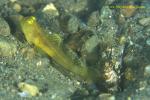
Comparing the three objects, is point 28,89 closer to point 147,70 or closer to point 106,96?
point 106,96

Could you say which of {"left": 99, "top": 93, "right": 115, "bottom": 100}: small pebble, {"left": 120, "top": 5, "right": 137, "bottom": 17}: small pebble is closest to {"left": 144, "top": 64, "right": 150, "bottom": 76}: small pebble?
{"left": 99, "top": 93, "right": 115, "bottom": 100}: small pebble

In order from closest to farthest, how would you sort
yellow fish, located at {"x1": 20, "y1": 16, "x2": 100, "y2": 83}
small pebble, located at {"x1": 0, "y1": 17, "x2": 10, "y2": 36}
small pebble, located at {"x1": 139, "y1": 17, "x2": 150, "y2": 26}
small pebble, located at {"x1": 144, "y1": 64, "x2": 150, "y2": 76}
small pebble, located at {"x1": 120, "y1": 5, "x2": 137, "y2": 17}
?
small pebble, located at {"x1": 144, "y1": 64, "x2": 150, "y2": 76}
yellow fish, located at {"x1": 20, "y1": 16, "x2": 100, "y2": 83}
small pebble, located at {"x1": 0, "y1": 17, "x2": 10, "y2": 36}
small pebble, located at {"x1": 139, "y1": 17, "x2": 150, "y2": 26}
small pebble, located at {"x1": 120, "y1": 5, "x2": 137, "y2": 17}

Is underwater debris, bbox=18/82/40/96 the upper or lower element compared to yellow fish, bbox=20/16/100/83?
lower

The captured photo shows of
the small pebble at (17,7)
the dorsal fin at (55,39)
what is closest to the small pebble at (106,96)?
the dorsal fin at (55,39)

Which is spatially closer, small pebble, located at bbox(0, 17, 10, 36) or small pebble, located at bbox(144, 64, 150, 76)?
small pebble, located at bbox(144, 64, 150, 76)

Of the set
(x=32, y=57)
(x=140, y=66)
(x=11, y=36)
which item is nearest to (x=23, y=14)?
(x=11, y=36)

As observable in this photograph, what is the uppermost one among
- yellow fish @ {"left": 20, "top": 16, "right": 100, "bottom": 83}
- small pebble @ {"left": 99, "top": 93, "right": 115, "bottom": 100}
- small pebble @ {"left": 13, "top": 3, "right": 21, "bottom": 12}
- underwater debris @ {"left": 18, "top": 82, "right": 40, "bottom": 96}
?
small pebble @ {"left": 13, "top": 3, "right": 21, "bottom": 12}

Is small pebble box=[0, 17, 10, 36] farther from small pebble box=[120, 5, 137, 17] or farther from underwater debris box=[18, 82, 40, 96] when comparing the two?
small pebble box=[120, 5, 137, 17]

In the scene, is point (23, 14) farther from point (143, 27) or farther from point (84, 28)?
point (143, 27)

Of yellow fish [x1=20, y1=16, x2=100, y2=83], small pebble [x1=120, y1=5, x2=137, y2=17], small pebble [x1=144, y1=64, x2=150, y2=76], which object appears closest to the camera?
small pebble [x1=144, y1=64, x2=150, y2=76]

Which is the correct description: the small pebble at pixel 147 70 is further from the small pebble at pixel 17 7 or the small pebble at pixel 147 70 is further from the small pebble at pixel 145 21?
the small pebble at pixel 17 7
